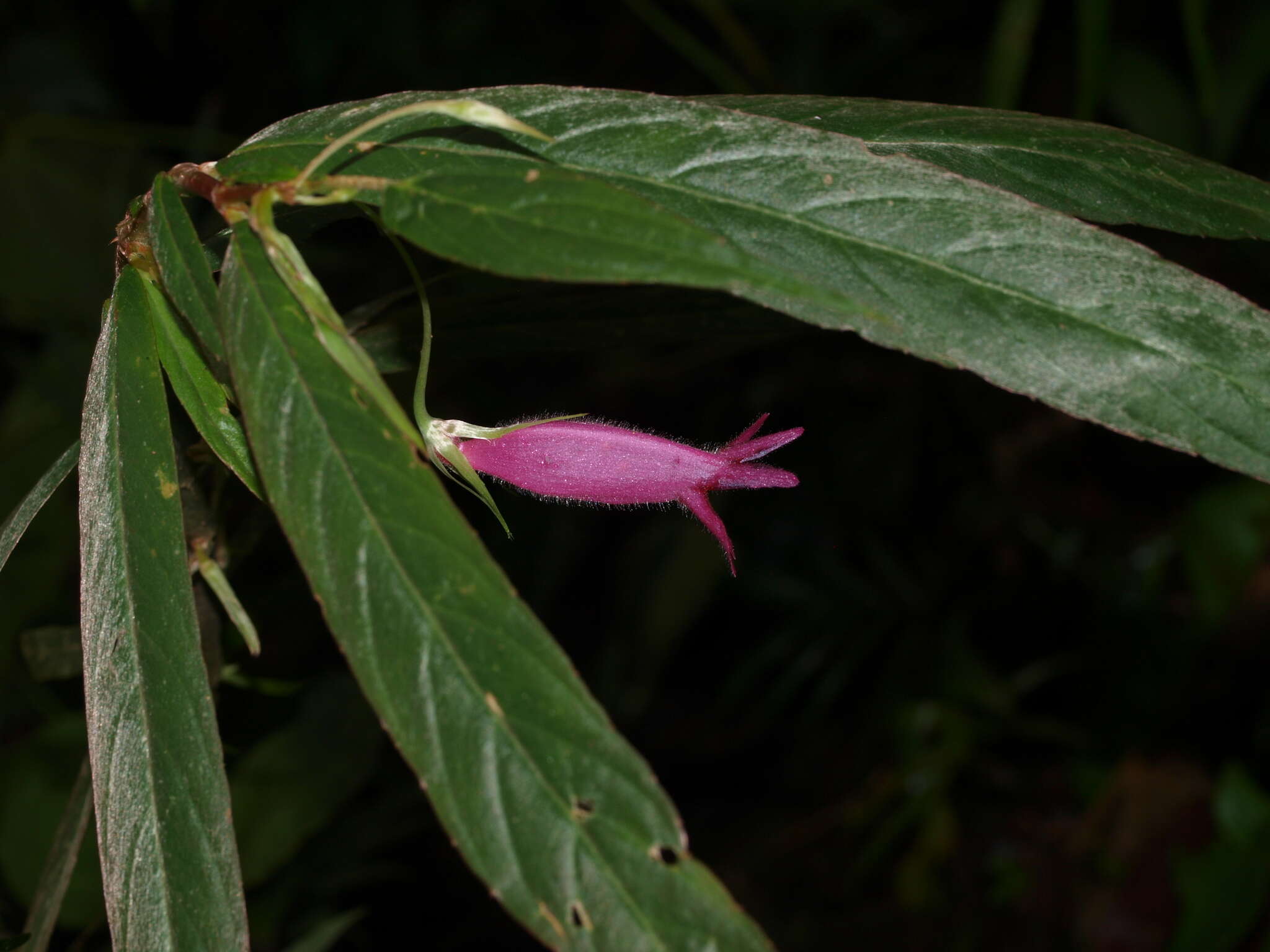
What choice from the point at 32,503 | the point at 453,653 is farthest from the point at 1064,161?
the point at 32,503

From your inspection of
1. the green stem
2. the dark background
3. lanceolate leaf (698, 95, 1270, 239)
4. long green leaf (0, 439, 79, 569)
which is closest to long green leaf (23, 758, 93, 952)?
long green leaf (0, 439, 79, 569)

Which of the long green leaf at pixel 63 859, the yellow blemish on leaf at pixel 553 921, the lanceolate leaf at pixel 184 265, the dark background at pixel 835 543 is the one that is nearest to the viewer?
the yellow blemish on leaf at pixel 553 921

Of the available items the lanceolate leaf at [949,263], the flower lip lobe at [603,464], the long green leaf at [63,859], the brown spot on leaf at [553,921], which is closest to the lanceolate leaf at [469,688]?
the brown spot on leaf at [553,921]

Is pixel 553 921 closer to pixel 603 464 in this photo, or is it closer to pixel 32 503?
pixel 603 464

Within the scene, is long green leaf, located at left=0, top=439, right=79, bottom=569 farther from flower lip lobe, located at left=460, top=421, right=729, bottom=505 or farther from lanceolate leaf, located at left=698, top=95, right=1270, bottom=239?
lanceolate leaf, located at left=698, top=95, right=1270, bottom=239

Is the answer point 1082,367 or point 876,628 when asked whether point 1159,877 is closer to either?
point 876,628

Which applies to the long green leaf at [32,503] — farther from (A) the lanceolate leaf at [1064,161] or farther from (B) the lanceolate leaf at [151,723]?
(A) the lanceolate leaf at [1064,161]
